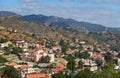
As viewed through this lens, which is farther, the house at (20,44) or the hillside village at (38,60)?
the house at (20,44)

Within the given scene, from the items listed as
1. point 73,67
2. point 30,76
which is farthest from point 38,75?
point 73,67

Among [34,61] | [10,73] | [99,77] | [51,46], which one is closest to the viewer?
[99,77]

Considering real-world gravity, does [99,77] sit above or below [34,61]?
above

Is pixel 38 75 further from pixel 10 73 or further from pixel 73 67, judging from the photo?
pixel 73 67

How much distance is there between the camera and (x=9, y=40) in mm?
146500

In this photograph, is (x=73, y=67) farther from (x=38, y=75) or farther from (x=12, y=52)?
(x=12, y=52)

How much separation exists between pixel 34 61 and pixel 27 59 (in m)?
2.56

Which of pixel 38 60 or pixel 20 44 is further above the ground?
pixel 20 44

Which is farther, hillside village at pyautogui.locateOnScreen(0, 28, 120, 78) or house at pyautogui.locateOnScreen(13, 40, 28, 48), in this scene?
house at pyautogui.locateOnScreen(13, 40, 28, 48)

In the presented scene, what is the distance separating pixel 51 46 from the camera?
534 ft

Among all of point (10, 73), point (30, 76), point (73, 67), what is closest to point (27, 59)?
point (73, 67)

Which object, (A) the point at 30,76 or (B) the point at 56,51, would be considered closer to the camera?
(A) the point at 30,76

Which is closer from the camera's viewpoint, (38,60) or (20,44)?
(38,60)

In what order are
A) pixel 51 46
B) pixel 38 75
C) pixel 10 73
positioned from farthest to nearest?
pixel 51 46 → pixel 38 75 → pixel 10 73
